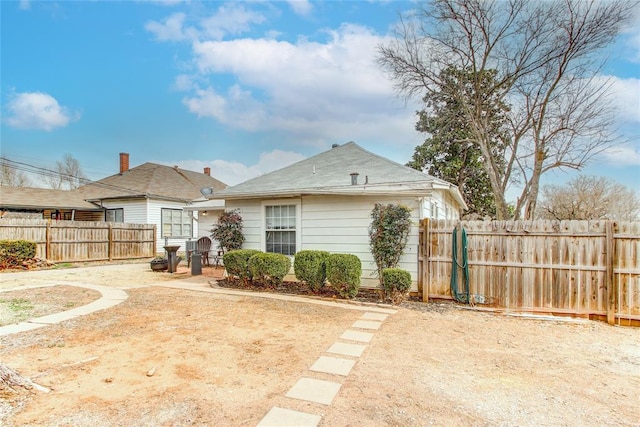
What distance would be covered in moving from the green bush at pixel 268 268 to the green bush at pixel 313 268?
1.92 feet

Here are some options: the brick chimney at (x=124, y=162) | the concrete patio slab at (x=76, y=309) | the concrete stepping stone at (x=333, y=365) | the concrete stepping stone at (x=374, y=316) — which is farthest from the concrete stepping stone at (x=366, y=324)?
the brick chimney at (x=124, y=162)

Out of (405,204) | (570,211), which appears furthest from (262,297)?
(570,211)

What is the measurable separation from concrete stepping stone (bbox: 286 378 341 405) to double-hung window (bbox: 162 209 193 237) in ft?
57.1

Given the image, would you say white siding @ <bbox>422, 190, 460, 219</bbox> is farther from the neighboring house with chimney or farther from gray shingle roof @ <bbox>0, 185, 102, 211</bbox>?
gray shingle roof @ <bbox>0, 185, 102, 211</bbox>

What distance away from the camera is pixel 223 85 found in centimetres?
1380

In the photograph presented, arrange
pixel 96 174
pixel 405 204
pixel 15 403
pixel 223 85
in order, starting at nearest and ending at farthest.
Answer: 1. pixel 15 403
2. pixel 405 204
3. pixel 223 85
4. pixel 96 174

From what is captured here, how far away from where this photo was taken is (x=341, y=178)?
9930 mm

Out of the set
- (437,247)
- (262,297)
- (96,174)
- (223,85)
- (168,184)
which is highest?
(223,85)

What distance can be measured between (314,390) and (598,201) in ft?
75.3

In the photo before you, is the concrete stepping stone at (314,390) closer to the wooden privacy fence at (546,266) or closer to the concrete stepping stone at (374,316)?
the concrete stepping stone at (374,316)

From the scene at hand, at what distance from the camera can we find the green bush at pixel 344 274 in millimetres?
7277

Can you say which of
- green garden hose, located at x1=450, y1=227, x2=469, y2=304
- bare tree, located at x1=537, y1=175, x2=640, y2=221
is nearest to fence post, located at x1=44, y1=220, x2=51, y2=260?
green garden hose, located at x1=450, y1=227, x2=469, y2=304

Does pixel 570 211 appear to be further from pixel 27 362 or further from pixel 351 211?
pixel 27 362

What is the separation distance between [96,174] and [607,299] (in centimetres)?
3522
